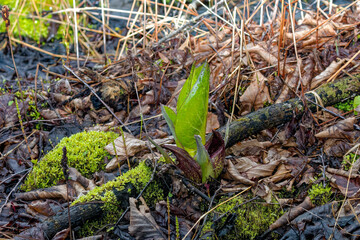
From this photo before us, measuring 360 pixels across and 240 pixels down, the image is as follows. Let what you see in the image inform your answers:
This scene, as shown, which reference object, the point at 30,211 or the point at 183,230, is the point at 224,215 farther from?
the point at 30,211

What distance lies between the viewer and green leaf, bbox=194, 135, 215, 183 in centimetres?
181

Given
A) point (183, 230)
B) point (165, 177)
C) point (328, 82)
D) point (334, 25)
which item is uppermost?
point (334, 25)

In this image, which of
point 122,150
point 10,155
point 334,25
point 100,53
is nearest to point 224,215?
point 122,150

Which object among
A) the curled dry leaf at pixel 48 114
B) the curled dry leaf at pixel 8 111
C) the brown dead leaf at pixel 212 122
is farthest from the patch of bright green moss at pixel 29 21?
the brown dead leaf at pixel 212 122

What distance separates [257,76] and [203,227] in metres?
1.45

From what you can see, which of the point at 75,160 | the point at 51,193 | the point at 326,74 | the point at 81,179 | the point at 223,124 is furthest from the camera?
the point at 326,74

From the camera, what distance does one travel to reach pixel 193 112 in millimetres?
1813

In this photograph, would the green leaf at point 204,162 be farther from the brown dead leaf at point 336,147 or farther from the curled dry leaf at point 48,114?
the curled dry leaf at point 48,114

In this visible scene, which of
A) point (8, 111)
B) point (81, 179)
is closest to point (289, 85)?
point (81, 179)

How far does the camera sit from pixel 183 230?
1.86 m

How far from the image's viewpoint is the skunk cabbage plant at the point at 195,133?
1773mm

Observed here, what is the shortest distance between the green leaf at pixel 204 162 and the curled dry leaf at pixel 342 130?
0.88 meters

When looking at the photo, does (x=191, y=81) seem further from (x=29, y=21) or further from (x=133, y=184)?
(x=29, y=21)

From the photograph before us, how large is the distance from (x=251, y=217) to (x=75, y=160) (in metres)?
1.39
